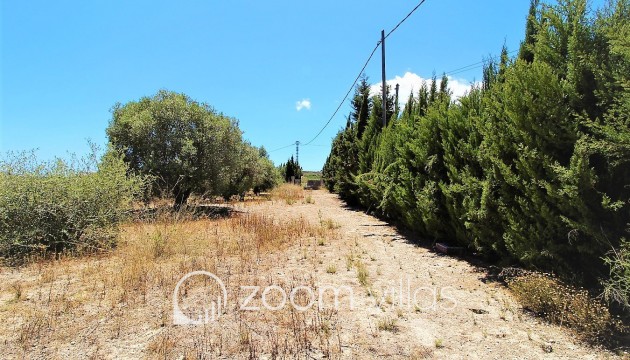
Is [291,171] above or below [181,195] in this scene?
above

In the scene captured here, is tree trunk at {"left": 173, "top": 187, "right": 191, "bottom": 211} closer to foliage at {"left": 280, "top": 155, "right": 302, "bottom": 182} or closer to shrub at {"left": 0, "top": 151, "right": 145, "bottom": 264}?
shrub at {"left": 0, "top": 151, "right": 145, "bottom": 264}

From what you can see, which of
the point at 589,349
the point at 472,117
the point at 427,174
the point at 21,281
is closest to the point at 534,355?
the point at 589,349

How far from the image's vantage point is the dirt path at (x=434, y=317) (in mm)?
2840

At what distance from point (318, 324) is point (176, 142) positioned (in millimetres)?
10107

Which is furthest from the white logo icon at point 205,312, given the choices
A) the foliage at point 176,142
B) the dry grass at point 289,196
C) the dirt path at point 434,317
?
the dry grass at point 289,196

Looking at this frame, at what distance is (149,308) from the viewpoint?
3705mm

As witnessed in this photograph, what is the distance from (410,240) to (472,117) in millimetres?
3489

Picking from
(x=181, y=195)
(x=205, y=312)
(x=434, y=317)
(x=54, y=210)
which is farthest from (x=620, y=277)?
(x=181, y=195)

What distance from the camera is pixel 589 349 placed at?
9.32 ft

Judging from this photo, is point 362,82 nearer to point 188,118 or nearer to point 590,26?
point 188,118

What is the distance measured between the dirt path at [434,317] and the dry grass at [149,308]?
0.40 m

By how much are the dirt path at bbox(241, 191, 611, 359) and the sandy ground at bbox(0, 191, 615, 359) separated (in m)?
0.01

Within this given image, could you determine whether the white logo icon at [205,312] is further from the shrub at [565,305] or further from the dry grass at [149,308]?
the shrub at [565,305]

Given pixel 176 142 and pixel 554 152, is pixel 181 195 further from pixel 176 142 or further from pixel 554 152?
pixel 554 152
